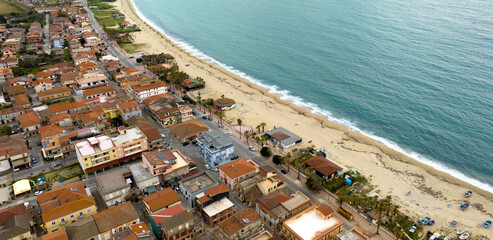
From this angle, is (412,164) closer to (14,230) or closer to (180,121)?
(180,121)

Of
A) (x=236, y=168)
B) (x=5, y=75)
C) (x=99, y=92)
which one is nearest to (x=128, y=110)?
(x=99, y=92)

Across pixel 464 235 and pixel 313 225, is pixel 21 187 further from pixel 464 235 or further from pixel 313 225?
pixel 464 235

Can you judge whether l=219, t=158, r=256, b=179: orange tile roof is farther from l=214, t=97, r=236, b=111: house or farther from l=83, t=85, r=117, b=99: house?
l=83, t=85, r=117, b=99: house

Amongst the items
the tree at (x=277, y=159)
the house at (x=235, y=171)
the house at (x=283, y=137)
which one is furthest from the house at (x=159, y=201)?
the house at (x=283, y=137)

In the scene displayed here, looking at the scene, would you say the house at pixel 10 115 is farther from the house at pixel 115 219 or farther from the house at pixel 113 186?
the house at pixel 115 219

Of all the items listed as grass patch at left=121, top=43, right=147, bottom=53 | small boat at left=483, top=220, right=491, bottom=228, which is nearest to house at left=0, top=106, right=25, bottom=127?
grass patch at left=121, top=43, right=147, bottom=53

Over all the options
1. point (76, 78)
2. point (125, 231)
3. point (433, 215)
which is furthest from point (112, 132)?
point (433, 215)
